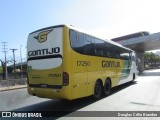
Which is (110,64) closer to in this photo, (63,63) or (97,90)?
(97,90)

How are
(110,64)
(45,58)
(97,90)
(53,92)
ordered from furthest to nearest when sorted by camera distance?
(110,64)
(97,90)
(45,58)
(53,92)

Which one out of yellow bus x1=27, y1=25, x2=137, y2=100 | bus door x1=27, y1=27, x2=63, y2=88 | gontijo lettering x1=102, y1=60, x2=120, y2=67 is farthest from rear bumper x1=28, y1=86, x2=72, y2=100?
gontijo lettering x1=102, y1=60, x2=120, y2=67

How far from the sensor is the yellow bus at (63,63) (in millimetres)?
9633

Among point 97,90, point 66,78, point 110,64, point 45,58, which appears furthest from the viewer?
point 110,64

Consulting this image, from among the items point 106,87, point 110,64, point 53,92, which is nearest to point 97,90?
point 106,87

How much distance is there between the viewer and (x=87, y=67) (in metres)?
11.3

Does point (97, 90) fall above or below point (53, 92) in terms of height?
below

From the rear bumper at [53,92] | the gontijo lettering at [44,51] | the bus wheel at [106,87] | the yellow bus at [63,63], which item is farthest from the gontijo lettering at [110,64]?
the rear bumper at [53,92]

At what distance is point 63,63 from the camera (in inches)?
378

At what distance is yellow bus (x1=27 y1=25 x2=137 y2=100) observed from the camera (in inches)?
379

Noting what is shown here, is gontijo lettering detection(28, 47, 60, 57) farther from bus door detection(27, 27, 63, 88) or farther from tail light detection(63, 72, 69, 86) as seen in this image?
tail light detection(63, 72, 69, 86)

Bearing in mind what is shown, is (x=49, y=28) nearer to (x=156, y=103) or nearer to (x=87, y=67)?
(x=87, y=67)

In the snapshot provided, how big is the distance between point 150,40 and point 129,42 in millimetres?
6212

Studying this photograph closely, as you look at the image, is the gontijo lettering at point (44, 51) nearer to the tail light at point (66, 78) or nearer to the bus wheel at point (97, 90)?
the tail light at point (66, 78)
